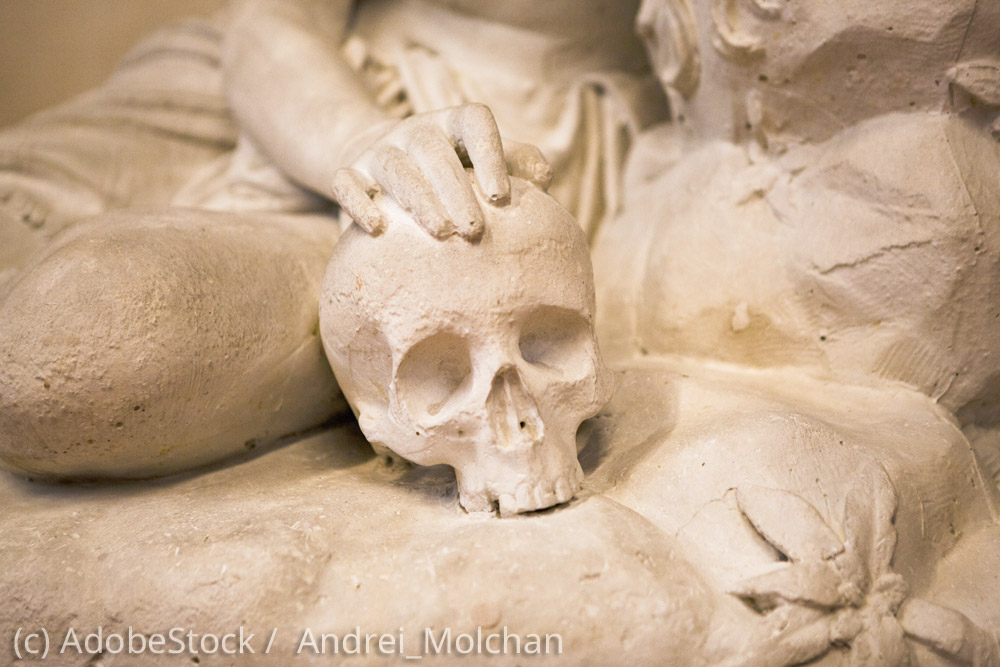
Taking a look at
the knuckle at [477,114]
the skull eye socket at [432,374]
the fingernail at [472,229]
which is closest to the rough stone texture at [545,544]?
the skull eye socket at [432,374]

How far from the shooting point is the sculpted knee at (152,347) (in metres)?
1.06

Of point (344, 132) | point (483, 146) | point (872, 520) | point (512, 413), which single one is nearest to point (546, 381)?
point (512, 413)

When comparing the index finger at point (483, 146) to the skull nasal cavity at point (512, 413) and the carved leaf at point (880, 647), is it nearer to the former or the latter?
the skull nasal cavity at point (512, 413)

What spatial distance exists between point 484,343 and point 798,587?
416 millimetres

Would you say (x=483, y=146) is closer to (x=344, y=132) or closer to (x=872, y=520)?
(x=344, y=132)

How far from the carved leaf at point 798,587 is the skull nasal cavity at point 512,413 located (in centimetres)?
28

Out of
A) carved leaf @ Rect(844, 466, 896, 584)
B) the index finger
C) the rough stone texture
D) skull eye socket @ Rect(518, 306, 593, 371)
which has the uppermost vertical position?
the index finger

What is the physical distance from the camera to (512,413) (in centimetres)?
101

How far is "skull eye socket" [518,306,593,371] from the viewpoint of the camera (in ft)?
3.55

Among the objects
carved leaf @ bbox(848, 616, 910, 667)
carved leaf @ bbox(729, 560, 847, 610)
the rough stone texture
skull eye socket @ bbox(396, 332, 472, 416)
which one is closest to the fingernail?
skull eye socket @ bbox(396, 332, 472, 416)

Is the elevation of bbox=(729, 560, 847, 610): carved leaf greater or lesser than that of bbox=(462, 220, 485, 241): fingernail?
A: lesser

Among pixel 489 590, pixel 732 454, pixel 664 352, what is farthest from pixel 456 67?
pixel 489 590

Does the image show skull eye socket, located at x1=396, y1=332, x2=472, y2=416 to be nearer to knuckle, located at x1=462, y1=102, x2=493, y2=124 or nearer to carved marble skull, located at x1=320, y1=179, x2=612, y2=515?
carved marble skull, located at x1=320, y1=179, x2=612, y2=515

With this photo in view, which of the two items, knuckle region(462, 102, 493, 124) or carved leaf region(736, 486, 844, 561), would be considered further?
knuckle region(462, 102, 493, 124)
